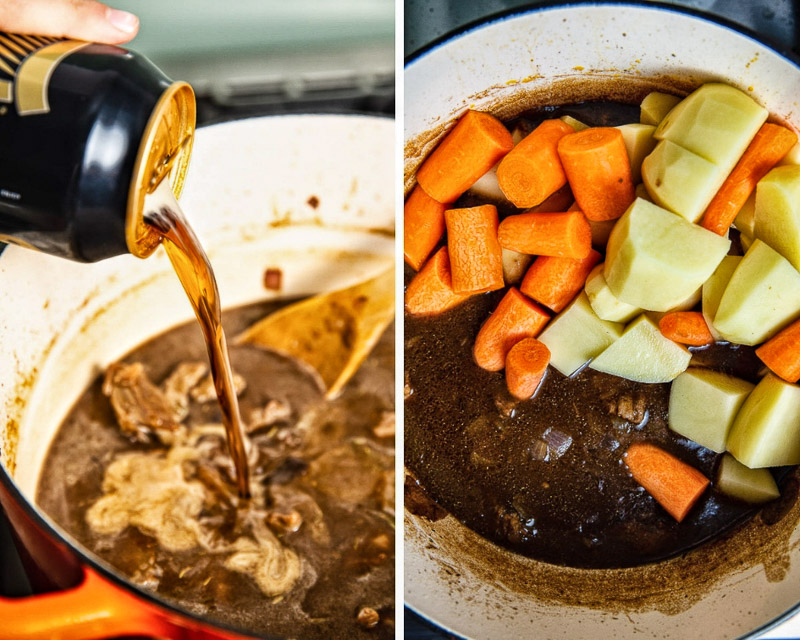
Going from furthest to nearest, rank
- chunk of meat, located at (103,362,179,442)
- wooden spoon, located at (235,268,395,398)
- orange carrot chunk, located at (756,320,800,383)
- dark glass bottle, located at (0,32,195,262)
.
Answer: wooden spoon, located at (235,268,395,398), chunk of meat, located at (103,362,179,442), orange carrot chunk, located at (756,320,800,383), dark glass bottle, located at (0,32,195,262)

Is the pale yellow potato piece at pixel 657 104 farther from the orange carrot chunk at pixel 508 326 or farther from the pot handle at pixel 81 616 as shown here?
the pot handle at pixel 81 616

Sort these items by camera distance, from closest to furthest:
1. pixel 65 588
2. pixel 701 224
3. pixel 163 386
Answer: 1. pixel 65 588
2. pixel 701 224
3. pixel 163 386

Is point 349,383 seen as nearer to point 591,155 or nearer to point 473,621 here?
point 473,621

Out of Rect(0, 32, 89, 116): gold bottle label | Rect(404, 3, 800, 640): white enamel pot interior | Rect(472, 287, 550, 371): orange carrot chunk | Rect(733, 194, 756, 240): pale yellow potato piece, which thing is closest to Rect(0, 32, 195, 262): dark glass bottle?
Rect(0, 32, 89, 116): gold bottle label

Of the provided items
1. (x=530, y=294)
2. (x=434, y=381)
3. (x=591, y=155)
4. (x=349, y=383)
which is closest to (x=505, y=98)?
(x=591, y=155)

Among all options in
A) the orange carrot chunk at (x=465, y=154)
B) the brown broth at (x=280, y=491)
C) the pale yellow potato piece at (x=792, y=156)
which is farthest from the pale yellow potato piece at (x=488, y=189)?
the brown broth at (x=280, y=491)

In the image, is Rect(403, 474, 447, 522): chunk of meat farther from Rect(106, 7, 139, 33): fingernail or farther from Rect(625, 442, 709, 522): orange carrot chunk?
Rect(106, 7, 139, 33): fingernail

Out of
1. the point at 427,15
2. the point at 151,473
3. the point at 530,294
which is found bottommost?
the point at 151,473
